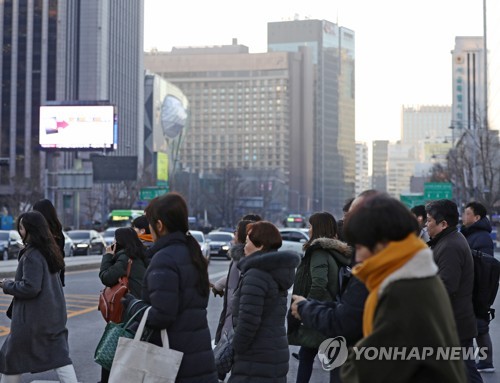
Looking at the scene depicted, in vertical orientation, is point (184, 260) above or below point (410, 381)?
above

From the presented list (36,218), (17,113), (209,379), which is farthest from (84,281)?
(17,113)

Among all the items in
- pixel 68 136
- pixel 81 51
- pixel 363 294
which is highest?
pixel 81 51

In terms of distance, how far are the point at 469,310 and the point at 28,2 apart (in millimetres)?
A: 119588

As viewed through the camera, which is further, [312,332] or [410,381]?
[312,332]

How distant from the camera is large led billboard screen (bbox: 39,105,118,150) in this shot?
6781cm

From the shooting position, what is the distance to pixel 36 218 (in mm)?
7395

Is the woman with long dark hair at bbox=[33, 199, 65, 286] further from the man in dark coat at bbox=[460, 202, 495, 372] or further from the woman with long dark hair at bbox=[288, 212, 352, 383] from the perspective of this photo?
the man in dark coat at bbox=[460, 202, 495, 372]

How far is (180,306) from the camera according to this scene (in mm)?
5539

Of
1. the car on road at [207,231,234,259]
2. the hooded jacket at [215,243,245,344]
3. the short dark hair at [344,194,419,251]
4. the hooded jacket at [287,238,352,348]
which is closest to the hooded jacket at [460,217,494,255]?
the hooded jacket at [287,238,352,348]

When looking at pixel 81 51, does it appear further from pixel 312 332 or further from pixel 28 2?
pixel 312 332

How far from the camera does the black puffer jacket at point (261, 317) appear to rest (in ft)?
20.8

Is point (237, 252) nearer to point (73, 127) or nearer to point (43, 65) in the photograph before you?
point (73, 127)

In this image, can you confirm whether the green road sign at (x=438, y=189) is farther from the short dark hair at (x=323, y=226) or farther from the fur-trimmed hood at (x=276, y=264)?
the fur-trimmed hood at (x=276, y=264)

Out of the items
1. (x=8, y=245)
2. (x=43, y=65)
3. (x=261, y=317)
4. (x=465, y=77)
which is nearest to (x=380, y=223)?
(x=261, y=317)
